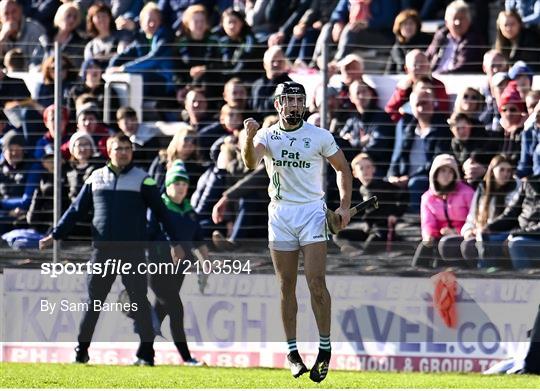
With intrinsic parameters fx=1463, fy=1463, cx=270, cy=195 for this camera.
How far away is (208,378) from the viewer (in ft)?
39.9

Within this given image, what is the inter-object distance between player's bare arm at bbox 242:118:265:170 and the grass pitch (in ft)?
6.08

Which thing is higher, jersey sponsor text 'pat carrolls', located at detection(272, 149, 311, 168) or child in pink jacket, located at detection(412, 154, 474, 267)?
jersey sponsor text 'pat carrolls', located at detection(272, 149, 311, 168)

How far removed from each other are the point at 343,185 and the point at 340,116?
3469mm

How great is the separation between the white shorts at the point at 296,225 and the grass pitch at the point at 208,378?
1.17 m

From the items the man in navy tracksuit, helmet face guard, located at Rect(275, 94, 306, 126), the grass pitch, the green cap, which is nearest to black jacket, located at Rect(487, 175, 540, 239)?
the grass pitch

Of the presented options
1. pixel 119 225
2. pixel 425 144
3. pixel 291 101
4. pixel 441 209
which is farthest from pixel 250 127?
pixel 425 144

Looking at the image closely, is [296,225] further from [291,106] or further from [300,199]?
[291,106]

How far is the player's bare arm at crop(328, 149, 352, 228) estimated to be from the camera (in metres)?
Answer: 10.5

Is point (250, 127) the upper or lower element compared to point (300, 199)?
upper

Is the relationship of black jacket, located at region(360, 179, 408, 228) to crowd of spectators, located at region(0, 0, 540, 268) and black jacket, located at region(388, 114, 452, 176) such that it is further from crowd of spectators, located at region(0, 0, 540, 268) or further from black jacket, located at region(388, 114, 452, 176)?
black jacket, located at region(388, 114, 452, 176)

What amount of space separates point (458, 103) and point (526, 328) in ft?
7.29

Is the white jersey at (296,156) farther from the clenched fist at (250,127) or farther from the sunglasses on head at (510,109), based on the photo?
the sunglasses on head at (510,109)

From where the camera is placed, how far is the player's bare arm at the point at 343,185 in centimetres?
1055

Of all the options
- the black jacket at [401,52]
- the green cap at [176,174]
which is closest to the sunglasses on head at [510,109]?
the black jacket at [401,52]
